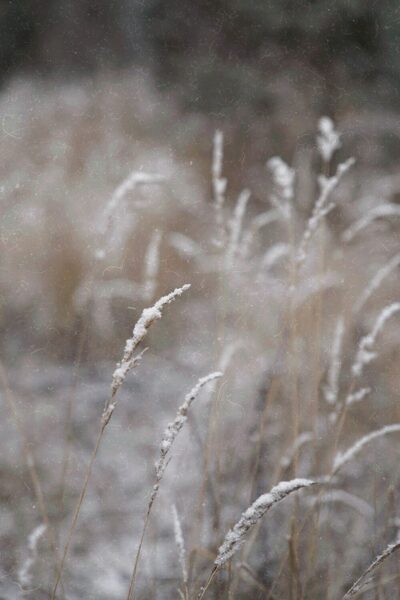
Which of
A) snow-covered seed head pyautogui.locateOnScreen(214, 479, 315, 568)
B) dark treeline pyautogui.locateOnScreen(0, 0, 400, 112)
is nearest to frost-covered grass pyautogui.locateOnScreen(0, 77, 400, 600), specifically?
snow-covered seed head pyautogui.locateOnScreen(214, 479, 315, 568)

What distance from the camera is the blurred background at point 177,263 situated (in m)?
1.01

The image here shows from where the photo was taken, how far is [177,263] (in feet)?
8.51

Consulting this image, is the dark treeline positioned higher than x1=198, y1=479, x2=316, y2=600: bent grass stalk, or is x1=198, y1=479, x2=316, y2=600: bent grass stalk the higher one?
the dark treeline

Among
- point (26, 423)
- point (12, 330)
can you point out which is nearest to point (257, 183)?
point (12, 330)

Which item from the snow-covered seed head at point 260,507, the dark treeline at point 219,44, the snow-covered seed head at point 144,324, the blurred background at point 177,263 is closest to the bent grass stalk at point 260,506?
the snow-covered seed head at point 260,507

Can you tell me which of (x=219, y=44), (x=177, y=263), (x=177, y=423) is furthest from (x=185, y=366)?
(x=219, y=44)

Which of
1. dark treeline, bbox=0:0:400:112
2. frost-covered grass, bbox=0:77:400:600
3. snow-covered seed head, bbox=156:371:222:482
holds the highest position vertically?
dark treeline, bbox=0:0:400:112

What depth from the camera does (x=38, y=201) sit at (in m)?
2.84

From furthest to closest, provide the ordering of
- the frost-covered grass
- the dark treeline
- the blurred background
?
the dark treeline
the blurred background
the frost-covered grass

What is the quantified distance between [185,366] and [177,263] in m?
0.64

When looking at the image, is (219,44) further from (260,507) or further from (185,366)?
(260,507)

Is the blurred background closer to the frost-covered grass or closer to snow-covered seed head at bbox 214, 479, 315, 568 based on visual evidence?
the frost-covered grass

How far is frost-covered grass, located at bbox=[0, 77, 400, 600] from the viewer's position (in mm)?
772

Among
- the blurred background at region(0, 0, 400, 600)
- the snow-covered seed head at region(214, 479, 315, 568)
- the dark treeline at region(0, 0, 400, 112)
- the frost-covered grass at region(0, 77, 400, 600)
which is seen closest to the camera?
the snow-covered seed head at region(214, 479, 315, 568)
